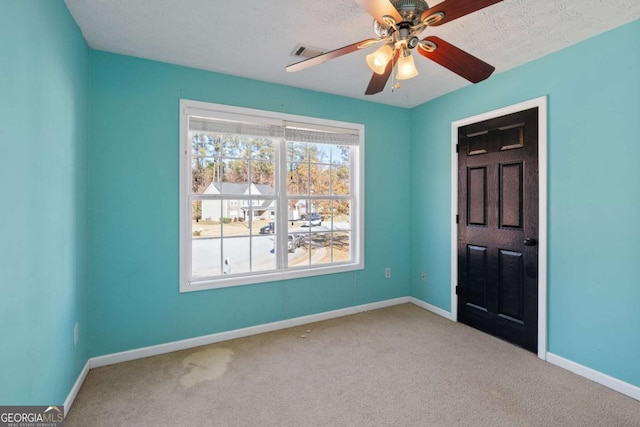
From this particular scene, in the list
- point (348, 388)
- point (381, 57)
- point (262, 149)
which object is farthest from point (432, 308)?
point (381, 57)

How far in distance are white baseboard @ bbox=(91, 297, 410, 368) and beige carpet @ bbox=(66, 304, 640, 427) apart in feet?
0.24

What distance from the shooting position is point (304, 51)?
2.48m

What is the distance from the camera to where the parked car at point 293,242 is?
11.0 ft

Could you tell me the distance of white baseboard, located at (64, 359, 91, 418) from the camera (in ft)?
6.30

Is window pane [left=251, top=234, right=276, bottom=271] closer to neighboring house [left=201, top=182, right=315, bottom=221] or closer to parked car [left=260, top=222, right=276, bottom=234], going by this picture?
parked car [left=260, top=222, right=276, bottom=234]

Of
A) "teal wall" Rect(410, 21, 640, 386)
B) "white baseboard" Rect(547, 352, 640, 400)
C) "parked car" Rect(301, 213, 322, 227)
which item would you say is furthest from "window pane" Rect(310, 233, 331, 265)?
"white baseboard" Rect(547, 352, 640, 400)

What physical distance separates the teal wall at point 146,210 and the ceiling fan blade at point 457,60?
70.2 inches

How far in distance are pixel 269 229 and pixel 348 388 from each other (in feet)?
5.60

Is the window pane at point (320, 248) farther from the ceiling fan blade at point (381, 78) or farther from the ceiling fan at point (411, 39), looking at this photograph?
the ceiling fan at point (411, 39)

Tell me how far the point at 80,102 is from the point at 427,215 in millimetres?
3607

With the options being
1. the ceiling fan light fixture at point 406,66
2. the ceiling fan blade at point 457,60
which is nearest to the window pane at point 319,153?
the ceiling fan light fixture at point 406,66

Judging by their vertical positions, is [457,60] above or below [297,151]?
above

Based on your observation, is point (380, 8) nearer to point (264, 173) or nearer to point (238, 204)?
point (264, 173)

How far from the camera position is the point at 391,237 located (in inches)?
153
